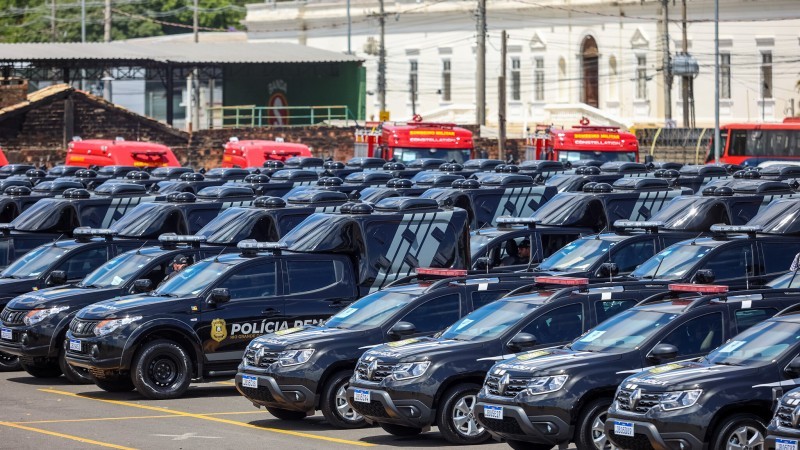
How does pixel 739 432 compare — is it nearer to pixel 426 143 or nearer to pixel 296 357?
pixel 296 357

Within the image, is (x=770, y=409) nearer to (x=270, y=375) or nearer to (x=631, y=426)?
(x=631, y=426)

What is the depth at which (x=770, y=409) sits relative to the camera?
44.2 feet

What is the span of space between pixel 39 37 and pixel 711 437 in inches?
4085

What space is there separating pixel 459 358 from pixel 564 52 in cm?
6131

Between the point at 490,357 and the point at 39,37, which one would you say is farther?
the point at 39,37

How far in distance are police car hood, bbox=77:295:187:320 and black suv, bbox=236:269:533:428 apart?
2475 mm

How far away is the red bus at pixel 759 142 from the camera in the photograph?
56.8 m

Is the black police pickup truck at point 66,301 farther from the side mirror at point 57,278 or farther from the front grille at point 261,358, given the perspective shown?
the front grille at point 261,358

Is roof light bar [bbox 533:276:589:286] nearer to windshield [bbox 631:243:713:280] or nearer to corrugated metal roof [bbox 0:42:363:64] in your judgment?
windshield [bbox 631:243:713:280]

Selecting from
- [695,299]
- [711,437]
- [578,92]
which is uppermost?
[578,92]

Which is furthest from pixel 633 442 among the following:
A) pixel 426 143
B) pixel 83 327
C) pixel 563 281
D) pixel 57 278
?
pixel 426 143

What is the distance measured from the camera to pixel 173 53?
67125mm

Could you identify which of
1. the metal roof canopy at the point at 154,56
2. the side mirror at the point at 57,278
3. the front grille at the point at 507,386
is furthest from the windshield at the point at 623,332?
the metal roof canopy at the point at 154,56

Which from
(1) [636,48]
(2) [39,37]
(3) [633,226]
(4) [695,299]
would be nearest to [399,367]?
(4) [695,299]
